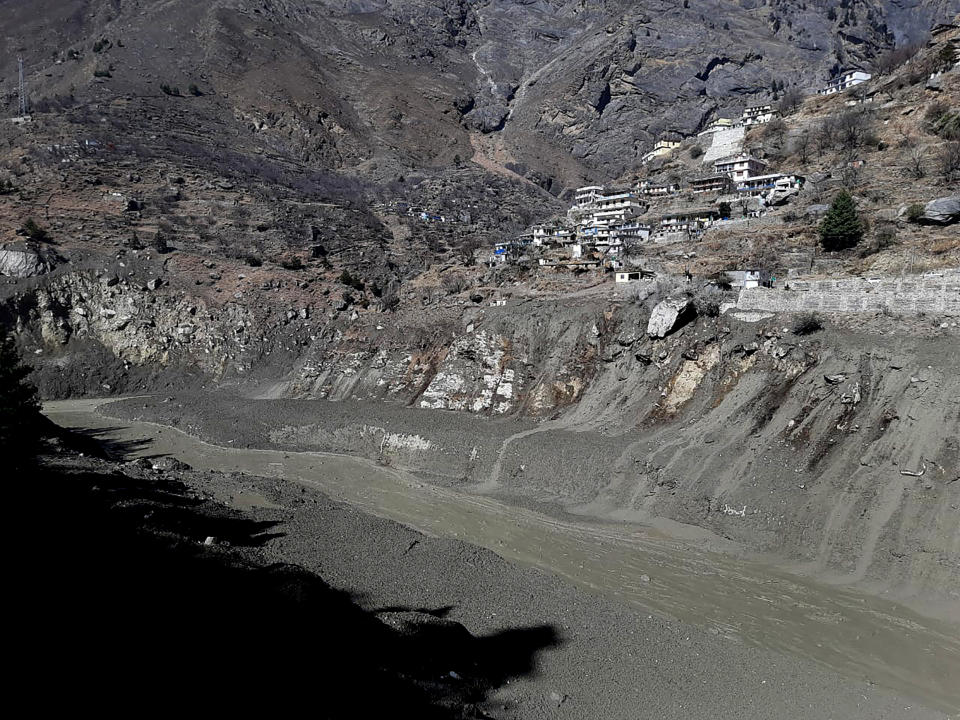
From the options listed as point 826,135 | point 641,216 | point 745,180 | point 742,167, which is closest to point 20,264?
point 641,216

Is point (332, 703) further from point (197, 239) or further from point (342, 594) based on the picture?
point (197, 239)

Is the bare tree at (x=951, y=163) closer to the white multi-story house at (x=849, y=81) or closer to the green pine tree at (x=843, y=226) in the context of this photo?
the green pine tree at (x=843, y=226)

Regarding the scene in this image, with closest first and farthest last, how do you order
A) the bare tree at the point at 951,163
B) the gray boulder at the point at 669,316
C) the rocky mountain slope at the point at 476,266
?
the rocky mountain slope at the point at 476,266
the gray boulder at the point at 669,316
the bare tree at the point at 951,163

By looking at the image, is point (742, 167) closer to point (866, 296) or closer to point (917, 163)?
point (917, 163)

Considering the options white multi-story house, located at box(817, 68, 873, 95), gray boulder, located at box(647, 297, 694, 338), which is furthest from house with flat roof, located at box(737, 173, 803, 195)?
white multi-story house, located at box(817, 68, 873, 95)

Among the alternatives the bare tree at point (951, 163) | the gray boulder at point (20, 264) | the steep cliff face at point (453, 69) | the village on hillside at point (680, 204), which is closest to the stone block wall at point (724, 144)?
the village on hillside at point (680, 204)

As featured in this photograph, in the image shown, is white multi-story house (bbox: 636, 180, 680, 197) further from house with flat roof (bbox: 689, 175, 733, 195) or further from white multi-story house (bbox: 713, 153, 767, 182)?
white multi-story house (bbox: 713, 153, 767, 182)
